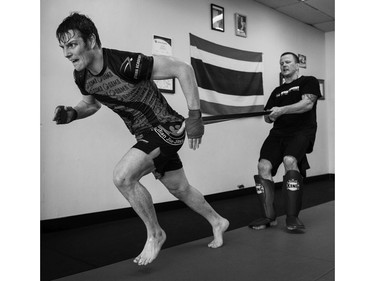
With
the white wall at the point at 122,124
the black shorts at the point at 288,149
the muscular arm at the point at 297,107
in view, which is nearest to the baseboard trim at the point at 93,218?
the white wall at the point at 122,124

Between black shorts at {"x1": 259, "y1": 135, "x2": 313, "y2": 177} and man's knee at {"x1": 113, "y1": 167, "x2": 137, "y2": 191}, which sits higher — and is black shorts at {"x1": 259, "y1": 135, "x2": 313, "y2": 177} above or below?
above

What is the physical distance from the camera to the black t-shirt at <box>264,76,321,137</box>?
2574 millimetres

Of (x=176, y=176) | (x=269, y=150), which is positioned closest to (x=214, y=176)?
(x=269, y=150)

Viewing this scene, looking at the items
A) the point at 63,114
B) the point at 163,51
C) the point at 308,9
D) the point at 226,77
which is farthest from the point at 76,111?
the point at 308,9

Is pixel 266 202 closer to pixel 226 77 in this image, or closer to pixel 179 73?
pixel 179 73

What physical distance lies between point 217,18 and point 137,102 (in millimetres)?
2673

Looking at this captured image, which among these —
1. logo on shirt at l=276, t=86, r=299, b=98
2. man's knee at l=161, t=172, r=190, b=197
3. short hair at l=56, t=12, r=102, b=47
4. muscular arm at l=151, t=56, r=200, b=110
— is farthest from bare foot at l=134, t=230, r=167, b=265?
logo on shirt at l=276, t=86, r=299, b=98

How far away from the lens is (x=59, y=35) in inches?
61.4

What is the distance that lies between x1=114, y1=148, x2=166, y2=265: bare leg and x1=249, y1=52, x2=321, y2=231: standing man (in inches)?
43.4

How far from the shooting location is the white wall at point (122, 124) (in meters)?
2.71

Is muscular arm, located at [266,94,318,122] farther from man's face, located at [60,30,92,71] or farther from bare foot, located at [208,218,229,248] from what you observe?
man's face, located at [60,30,92,71]

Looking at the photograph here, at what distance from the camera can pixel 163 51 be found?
3.45 metres
